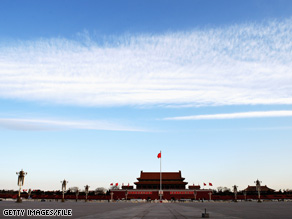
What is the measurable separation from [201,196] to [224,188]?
92.5 metres

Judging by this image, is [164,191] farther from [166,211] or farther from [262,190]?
[166,211]

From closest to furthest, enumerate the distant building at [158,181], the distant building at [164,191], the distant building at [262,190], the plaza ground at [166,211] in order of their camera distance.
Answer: the plaza ground at [166,211] < the distant building at [164,191] < the distant building at [158,181] < the distant building at [262,190]

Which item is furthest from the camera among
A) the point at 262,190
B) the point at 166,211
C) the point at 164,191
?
the point at 262,190

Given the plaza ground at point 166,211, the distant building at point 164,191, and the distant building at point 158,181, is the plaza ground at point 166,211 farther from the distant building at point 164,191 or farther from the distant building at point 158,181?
the distant building at point 158,181

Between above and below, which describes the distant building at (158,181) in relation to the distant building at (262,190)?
above

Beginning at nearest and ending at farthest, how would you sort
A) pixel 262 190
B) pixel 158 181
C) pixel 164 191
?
pixel 164 191
pixel 158 181
pixel 262 190

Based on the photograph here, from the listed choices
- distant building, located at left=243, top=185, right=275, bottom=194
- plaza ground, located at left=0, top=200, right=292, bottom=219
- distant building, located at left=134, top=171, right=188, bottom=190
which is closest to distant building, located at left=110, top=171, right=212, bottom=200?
distant building, located at left=134, top=171, right=188, bottom=190

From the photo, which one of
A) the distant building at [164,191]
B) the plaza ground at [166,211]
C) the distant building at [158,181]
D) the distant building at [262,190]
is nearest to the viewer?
the plaza ground at [166,211]

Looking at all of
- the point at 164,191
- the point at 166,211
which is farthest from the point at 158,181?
the point at 166,211

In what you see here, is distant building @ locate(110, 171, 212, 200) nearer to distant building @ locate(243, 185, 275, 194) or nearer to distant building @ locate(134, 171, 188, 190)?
distant building @ locate(134, 171, 188, 190)

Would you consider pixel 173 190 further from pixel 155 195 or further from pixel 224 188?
pixel 224 188

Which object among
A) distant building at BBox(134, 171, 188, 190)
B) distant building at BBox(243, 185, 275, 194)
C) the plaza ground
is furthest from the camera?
distant building at BBox(243, 185, 275, 194)

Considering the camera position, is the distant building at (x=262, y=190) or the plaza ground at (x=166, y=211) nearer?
the plaza ground at (x=166, y=211)

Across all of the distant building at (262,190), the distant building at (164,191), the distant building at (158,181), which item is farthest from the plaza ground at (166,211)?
the distant building at (262,190)
